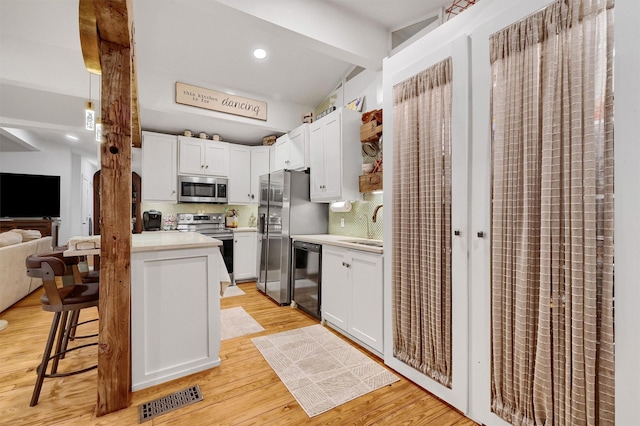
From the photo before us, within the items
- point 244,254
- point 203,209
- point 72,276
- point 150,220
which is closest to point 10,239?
point 150,220

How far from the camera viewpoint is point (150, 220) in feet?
15.2

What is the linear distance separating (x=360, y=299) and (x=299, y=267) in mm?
1186

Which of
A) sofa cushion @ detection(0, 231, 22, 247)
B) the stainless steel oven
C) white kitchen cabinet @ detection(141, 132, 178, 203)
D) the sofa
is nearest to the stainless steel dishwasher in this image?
the stainless steel oven

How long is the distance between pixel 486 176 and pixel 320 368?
179 cm

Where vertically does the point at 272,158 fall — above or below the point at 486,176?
above

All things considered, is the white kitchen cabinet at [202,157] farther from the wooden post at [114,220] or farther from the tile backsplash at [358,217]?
the wooden post at [114,220]

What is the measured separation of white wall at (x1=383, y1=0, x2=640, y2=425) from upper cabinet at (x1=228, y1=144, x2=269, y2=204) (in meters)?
3.40

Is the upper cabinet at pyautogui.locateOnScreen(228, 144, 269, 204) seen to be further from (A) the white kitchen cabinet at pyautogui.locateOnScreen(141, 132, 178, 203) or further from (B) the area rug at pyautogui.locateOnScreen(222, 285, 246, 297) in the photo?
(B) the area rug at pyautogui.locateOnScreen(222, 285, 246, 297)

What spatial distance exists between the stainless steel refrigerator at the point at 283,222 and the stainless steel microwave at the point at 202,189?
1.15 metres

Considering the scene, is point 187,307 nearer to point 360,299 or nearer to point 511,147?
point 360,299

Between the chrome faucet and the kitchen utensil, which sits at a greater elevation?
the kitchen utensil

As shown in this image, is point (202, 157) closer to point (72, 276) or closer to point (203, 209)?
point (203, 209)

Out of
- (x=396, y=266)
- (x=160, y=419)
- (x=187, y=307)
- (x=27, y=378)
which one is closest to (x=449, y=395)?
(x=396, y=266)

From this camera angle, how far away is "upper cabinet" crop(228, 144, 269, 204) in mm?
5062
